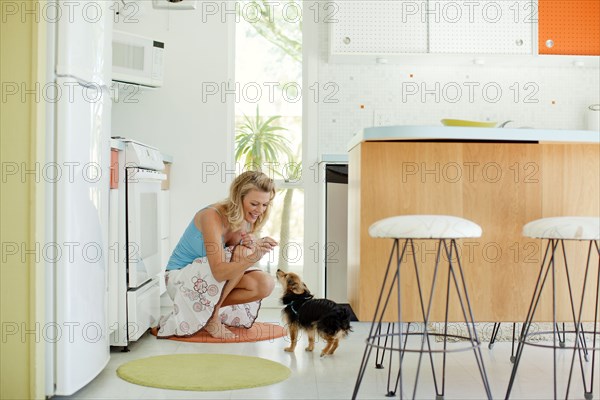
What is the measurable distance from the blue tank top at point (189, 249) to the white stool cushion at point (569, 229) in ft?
6.22

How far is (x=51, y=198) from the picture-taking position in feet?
8.66

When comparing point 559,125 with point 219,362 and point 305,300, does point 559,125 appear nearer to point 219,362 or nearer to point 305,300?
point 305,300

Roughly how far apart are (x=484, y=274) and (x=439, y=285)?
0.59ft

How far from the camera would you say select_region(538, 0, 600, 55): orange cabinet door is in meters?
4.56

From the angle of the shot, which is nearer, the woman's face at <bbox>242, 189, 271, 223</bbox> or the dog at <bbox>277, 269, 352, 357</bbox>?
the dog at <bbox>277, 269, 352, 357</bbox>

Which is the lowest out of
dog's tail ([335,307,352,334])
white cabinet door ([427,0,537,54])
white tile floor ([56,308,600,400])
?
white tile floor ([56,308,600,400])

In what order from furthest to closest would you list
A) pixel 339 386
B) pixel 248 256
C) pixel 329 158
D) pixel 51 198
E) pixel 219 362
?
pixel 329 158 → pixel 248 256 → pixel 219 362 → pixel 339 386 → pixel 51 198

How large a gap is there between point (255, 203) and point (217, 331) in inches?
28.8

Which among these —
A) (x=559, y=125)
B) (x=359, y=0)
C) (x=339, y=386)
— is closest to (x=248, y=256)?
(x=339, y=386)

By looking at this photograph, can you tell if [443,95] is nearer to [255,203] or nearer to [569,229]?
[255,203]

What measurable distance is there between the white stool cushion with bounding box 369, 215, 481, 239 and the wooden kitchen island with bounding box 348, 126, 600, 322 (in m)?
0.37

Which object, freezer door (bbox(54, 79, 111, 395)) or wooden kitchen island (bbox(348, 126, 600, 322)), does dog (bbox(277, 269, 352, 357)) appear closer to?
wooden kitchen island (bbox(348, 126, 600, 322))

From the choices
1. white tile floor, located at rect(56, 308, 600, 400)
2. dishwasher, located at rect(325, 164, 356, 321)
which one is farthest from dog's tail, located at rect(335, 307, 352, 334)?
dishwasher, located at rect(325, 164, 356, 321)

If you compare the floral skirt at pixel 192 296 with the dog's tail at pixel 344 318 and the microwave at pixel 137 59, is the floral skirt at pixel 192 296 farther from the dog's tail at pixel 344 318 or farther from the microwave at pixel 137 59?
the microwave at pixel 137 59
